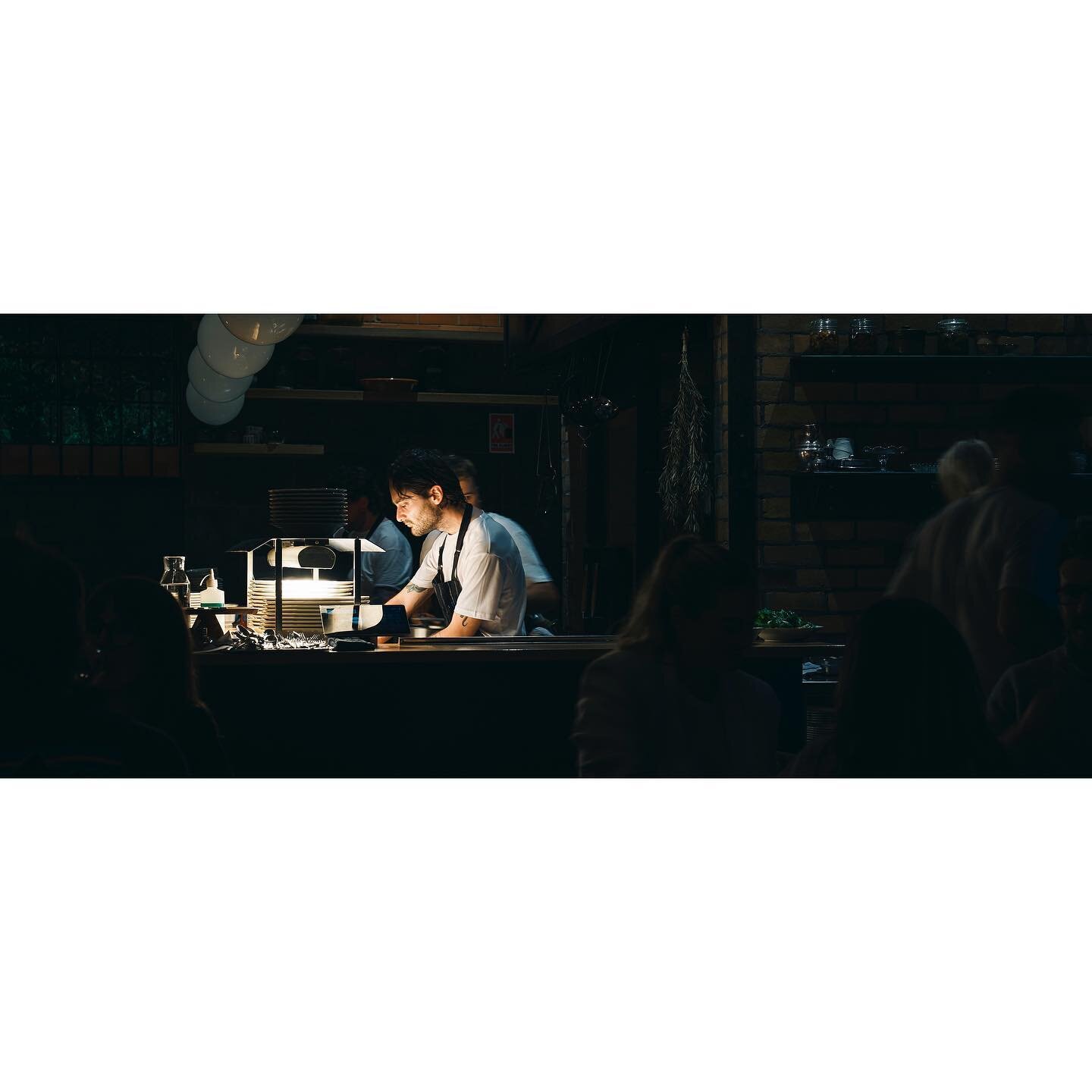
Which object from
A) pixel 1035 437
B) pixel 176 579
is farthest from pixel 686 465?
pixel 176 579

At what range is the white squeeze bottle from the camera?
13.5ft

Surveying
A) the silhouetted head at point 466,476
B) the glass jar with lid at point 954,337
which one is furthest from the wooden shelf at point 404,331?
the glass jar with lid at point 954,337

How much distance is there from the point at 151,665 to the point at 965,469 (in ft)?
7.28

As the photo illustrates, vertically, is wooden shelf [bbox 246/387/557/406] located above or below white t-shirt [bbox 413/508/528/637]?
above

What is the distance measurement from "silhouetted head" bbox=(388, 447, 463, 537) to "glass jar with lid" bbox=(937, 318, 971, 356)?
165cm

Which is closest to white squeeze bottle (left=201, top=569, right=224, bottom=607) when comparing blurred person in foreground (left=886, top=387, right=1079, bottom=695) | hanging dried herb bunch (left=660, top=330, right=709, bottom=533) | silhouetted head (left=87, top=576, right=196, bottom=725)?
silhouetted head (left=87, top=576, right=196, bottom=725)

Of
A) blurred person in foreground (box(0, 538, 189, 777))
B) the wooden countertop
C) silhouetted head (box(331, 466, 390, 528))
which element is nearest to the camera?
blurred person in foreground (box(0, 538, 189, 777))

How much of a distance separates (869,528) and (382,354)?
3.97 meters

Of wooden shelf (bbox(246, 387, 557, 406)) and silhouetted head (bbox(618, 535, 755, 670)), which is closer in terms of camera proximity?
A: silhouetted head (bbox(618, 535, 755, 670))

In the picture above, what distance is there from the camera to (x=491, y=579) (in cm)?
400

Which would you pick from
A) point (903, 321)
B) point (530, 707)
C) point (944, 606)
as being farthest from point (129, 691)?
point (903, 321)

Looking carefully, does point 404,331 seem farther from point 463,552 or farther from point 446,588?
point 463,552

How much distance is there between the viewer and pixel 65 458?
3.82 meters

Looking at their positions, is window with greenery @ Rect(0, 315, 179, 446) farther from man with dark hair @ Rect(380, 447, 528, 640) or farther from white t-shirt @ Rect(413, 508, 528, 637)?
white t-shirt @ Rect(413, 508, 528, 637)
